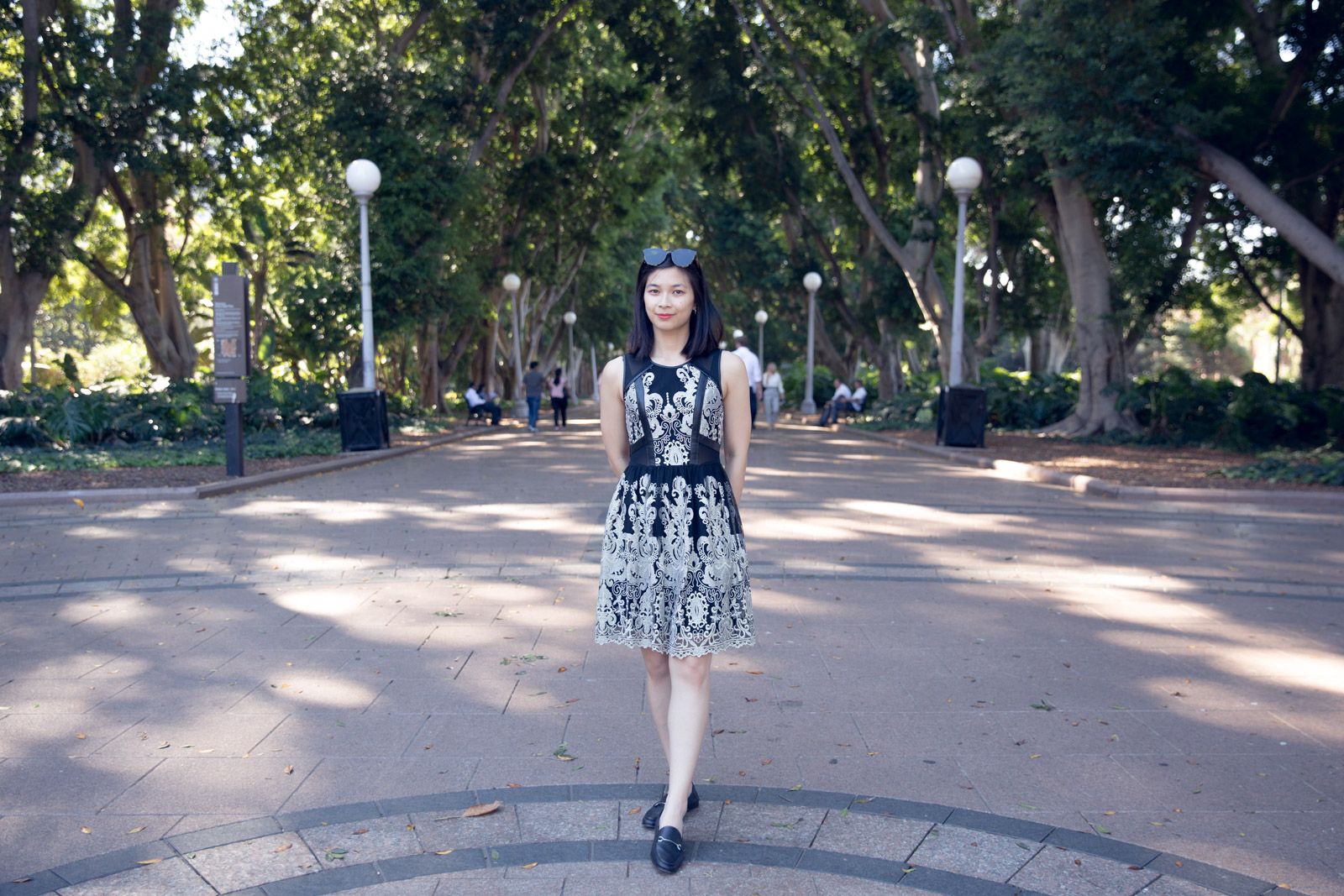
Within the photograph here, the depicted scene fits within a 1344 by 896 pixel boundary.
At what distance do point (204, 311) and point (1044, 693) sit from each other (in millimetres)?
33289

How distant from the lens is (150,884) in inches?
116

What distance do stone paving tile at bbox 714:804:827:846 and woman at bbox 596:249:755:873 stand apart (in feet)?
0.88

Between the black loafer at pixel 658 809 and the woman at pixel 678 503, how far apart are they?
19 cm

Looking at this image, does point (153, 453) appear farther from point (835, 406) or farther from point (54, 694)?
point (835, 406)

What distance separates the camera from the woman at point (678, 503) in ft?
10.4

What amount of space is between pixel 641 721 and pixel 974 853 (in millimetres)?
1555

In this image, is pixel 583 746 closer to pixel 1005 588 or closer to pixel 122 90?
pixel 1005 588

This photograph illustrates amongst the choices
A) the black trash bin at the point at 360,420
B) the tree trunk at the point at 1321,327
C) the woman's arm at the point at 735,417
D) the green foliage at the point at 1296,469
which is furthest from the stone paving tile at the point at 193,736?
the tree trunk at the point at 1321,327

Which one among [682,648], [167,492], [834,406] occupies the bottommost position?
[167,492]

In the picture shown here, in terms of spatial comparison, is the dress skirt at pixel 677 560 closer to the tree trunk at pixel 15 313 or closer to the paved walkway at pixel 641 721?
the paved walkway at pixel 641 721

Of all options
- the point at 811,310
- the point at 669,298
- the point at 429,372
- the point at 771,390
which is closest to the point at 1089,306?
the point at 771,390

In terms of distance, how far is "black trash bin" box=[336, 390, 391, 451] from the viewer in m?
16.4

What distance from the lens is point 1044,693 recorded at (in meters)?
4.68

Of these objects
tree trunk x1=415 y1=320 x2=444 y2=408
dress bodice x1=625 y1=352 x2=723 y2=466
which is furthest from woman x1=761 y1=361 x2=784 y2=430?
dress bodice x1=625 y1=352 x2=723 y2=466
